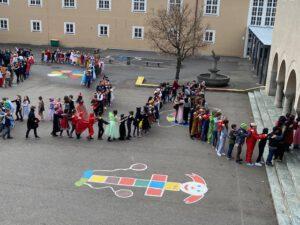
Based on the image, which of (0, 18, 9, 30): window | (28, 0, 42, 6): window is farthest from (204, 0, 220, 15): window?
(0, 18, 9, 30): window

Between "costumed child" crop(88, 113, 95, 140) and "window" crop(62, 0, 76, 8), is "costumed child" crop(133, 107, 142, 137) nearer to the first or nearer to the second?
"costumed child" crop(88, 113, 95, 140)

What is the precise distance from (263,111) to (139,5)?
22120 millimetres

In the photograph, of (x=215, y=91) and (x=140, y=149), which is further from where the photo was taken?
(x=215, y=91)

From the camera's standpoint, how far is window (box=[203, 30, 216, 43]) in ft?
131

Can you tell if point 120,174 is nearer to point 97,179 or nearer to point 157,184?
point 97,179

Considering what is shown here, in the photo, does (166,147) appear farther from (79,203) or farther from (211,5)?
(211,5)

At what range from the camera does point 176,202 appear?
1243 centimetres

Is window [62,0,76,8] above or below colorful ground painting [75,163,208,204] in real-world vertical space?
above

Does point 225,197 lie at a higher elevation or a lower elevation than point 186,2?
lower

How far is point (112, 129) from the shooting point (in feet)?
56.4

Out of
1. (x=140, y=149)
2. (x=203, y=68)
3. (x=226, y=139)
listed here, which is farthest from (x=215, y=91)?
(x=140, y=149)

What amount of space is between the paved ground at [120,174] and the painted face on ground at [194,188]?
26 cm

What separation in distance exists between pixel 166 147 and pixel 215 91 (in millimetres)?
11773

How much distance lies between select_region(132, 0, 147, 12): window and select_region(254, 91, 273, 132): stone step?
58.6 ft
